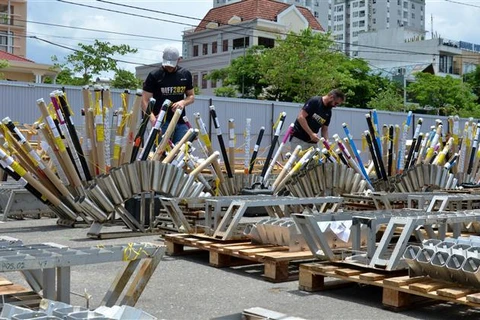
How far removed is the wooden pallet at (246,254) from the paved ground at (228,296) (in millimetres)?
113

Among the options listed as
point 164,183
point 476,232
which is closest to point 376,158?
point 476,232

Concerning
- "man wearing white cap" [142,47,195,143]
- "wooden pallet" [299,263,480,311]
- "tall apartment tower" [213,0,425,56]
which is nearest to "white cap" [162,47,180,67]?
"man wearing white cap" [142,47,195,143]

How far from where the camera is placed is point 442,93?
59.7 meters

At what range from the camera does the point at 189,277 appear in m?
7.27

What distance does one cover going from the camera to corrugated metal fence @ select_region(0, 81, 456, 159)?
67.6 ft

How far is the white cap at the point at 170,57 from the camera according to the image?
10.8m

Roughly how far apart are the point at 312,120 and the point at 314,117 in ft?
0.32

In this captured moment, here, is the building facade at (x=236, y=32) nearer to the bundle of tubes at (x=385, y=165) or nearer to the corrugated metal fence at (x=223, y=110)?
the corrugated metal fence at (x=223, y=110)

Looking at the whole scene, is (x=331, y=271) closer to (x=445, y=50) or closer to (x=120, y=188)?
(x=120, y=188)

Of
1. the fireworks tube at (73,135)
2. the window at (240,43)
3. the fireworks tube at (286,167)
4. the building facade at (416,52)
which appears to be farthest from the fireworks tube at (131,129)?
the building facade at (416,52)

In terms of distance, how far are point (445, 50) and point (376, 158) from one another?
81414mm

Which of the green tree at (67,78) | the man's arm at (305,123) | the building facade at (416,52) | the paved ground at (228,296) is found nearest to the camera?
the paved ground at (228,296)

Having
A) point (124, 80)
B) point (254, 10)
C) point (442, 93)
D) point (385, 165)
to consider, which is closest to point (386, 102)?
point (442, 93)

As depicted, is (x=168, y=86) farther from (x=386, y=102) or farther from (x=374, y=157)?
(x=386, y=102)
